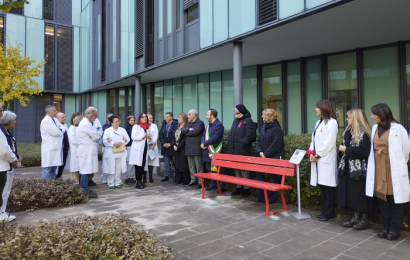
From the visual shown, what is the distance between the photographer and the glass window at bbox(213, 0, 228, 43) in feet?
34.0

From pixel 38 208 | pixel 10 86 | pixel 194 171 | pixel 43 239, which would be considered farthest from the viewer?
pixel 10 86

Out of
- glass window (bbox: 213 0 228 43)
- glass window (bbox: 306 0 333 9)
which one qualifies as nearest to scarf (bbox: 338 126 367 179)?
glass window (bbox: 306 0 333 9)

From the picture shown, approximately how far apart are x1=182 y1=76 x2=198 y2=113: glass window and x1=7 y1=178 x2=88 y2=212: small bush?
35.0 feet

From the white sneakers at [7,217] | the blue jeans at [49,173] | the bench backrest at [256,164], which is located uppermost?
the bench backrest at [256,164]

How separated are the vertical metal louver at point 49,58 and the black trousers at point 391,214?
24.8 meters

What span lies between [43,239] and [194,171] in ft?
17.4

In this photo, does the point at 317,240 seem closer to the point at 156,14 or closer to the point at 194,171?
the point at 194,171

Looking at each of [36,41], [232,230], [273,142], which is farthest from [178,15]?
[36,41]

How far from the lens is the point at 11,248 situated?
3.28 meters

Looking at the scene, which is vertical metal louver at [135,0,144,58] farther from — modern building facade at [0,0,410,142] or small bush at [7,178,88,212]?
small bush at [7,178,88,212]

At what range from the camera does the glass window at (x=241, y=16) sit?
9.37 meters

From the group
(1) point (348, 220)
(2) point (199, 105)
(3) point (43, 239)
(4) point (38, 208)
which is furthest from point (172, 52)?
(3) point (43, 239)

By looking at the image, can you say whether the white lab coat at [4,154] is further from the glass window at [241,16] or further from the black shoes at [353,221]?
the glass window at [241,16]

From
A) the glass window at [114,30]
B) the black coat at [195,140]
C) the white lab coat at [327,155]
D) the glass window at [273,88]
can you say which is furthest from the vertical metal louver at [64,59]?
the white lab coat at [327,155]
